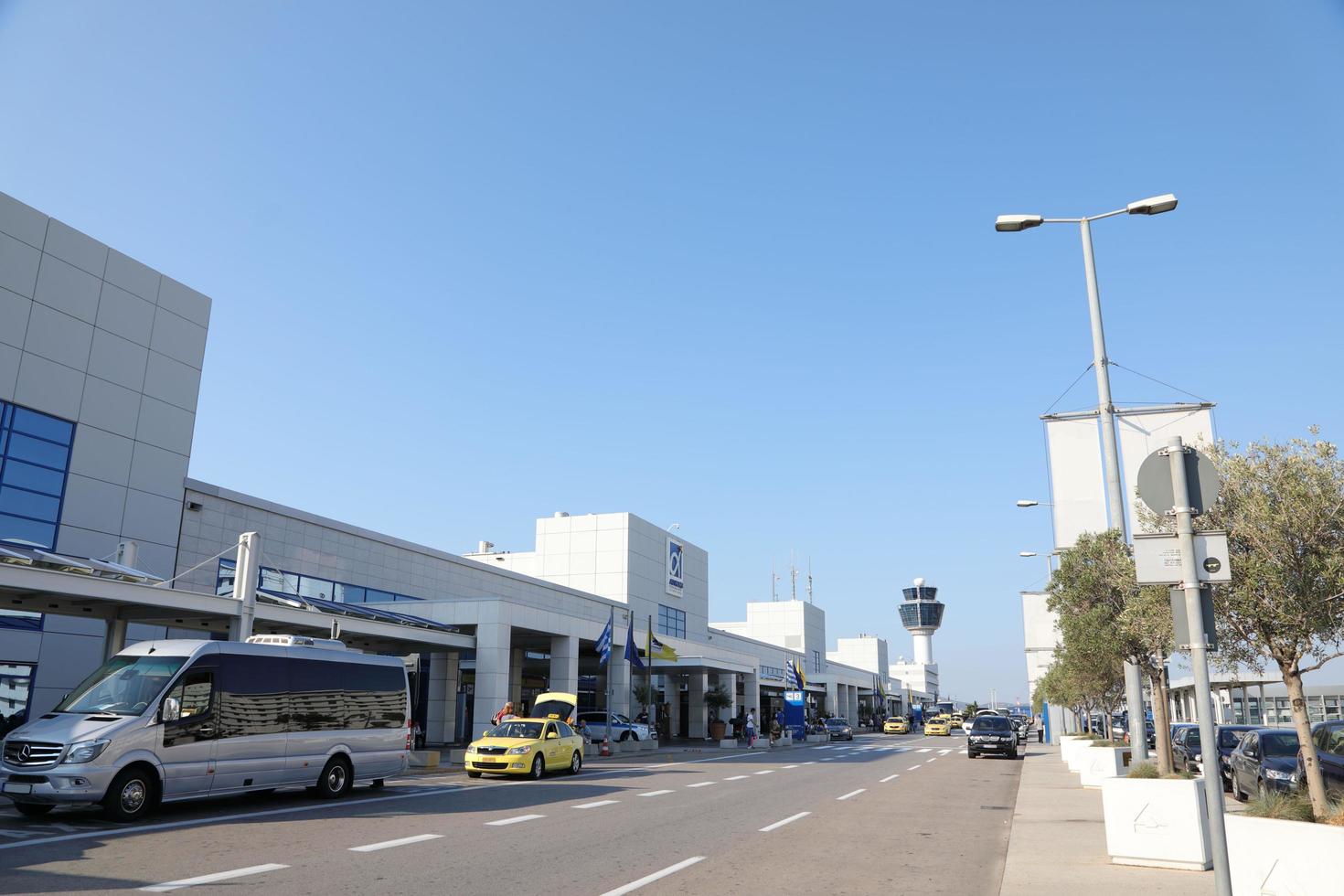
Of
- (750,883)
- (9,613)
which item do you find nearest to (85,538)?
(9,613)

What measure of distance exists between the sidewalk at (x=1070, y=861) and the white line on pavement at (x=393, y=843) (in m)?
7.29

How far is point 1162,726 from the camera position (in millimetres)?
19297

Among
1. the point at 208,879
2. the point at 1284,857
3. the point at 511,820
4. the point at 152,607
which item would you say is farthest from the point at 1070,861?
the point at 152,607

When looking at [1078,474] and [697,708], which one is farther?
[697,708]

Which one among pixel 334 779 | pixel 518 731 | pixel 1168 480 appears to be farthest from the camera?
pixel 518 731

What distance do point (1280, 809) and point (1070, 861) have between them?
2470 millimetres

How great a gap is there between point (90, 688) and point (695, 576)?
61616 mm

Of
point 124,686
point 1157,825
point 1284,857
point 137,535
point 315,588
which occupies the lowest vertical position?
point 1157,825

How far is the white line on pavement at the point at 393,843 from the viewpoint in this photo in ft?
37.4

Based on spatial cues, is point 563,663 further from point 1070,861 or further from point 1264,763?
point 1070,861

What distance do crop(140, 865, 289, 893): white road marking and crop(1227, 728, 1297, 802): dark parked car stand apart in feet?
54.3

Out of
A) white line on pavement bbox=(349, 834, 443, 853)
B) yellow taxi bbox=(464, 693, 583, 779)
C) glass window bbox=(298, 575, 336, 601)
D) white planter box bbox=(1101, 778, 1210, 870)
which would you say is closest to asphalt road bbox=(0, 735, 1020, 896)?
white line on pavement bbox=(349, 834, 443, 853)

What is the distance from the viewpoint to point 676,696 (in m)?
67.3

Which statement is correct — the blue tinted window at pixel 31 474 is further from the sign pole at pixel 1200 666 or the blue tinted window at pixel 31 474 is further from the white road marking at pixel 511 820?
the sign pole at pixel 1200 666
